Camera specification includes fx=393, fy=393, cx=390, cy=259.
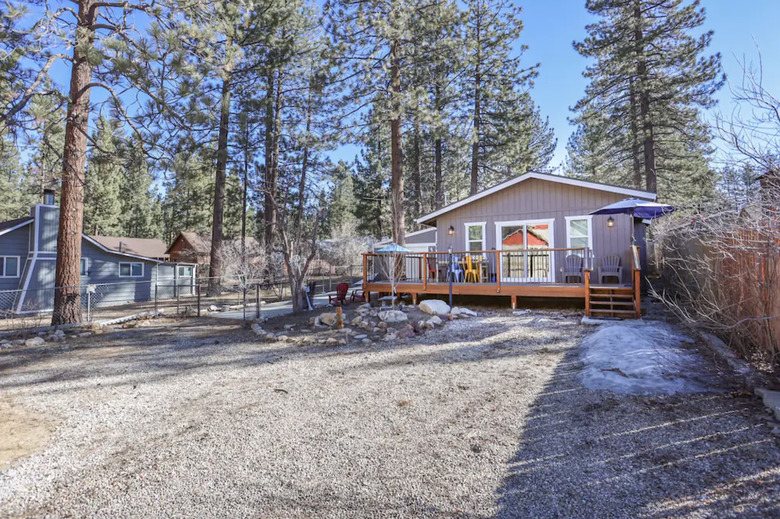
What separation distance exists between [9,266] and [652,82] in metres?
25.7

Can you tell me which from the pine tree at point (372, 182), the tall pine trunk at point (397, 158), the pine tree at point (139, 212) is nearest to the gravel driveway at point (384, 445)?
the tall pine trunk at point (397, 158)

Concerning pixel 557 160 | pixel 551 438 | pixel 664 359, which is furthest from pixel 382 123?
pixel 557 160

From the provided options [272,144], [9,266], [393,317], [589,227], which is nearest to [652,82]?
[589,227]

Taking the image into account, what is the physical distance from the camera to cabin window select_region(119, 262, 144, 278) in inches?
759

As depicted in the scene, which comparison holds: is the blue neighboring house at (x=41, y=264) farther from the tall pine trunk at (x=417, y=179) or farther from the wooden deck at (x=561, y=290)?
the tall pine trunk at (x=417, y=179)

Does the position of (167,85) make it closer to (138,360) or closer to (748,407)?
(138,360)

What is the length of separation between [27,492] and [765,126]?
19.9 feet

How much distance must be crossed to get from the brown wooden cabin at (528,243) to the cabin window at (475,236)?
0.02m

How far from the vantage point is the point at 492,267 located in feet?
37.5

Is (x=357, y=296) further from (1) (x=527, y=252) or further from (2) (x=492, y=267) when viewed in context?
(1) (x=527, y=252)

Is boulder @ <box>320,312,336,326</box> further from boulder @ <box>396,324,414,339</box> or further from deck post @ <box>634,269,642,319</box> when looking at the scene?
deck post @ <box>634,269,642,319</box>

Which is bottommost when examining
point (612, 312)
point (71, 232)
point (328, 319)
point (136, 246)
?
point (328, 319)

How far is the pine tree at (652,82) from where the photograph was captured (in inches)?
561

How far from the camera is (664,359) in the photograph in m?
4.52
